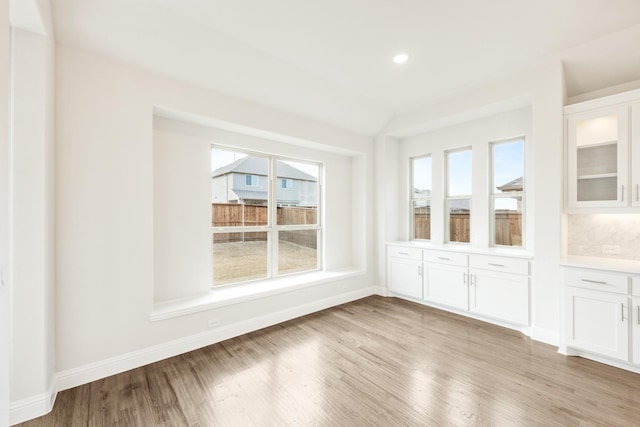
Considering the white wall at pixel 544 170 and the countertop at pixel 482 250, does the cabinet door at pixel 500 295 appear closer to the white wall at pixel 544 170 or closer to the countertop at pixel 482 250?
the white wall at pixel 544 170

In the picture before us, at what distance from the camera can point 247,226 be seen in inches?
148

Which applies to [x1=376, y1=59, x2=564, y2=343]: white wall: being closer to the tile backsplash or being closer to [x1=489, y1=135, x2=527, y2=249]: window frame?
[x1=489, y1=135, x2=527, y2=249]: window frame

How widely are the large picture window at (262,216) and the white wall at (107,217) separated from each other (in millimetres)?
862

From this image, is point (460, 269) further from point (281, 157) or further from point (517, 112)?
point (281, 157)

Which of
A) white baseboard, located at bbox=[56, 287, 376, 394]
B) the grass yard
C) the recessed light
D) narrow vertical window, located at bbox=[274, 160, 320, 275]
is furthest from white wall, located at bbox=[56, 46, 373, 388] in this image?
the recessed light

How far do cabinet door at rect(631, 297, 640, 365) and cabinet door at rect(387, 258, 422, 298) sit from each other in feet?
7.09

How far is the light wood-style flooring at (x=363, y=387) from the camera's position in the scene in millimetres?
1857

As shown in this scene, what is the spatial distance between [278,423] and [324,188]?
11.0 feet

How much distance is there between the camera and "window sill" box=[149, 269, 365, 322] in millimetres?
2733

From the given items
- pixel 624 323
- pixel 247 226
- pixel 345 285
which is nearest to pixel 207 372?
pixel 247 226

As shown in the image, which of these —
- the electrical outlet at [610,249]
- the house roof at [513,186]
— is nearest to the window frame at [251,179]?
the house roof at [513,186]

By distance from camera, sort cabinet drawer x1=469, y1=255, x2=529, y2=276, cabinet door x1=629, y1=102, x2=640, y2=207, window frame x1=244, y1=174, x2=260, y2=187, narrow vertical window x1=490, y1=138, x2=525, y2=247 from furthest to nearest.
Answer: window frame x1=244, y1=174, x2=260, y2=187 < narrow vertical window x1=490, y1=138, x2=525, y2=247 < cabinet drawer x1=469, y1=255, x2=529, y2=276 < cabinet door x1=629, y1=102, x2=640, y2=207

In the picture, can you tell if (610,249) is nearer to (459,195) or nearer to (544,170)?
(544,170)

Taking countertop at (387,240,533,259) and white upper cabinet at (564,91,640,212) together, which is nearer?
white upper cabinet at (564,91,640,212)
